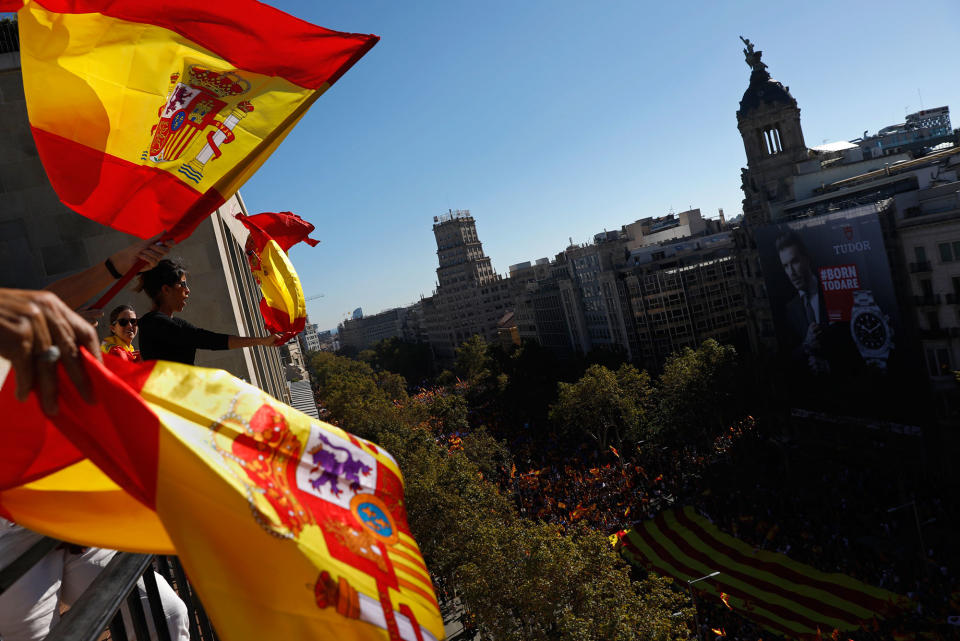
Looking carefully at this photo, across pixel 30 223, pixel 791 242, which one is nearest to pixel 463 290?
pixel 791 242

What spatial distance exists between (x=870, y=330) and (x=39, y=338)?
4192 centimetres

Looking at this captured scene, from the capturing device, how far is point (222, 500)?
9.35ft

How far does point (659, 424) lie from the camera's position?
4512 cm

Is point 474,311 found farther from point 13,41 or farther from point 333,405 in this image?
point 13,41

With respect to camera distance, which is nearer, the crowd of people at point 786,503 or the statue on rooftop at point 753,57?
the crowd of people at point 786,503

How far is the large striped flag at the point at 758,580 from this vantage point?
23.0 metres

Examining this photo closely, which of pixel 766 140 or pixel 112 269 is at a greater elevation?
pixel 766 140

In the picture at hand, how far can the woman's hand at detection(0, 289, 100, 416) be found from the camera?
1922 mm

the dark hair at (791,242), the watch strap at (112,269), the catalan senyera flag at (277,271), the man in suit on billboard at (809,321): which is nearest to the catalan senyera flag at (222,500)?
the watch strap at (112,269)

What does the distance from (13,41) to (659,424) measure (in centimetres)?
4042

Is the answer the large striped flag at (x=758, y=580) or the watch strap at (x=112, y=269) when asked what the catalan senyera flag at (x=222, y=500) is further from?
the large striped flag at (x=758, y=580)

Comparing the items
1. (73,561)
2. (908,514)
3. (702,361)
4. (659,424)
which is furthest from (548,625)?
(702,361)

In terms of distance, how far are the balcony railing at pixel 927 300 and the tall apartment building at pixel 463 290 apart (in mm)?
111573

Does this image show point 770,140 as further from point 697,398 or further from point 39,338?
point 39,338
